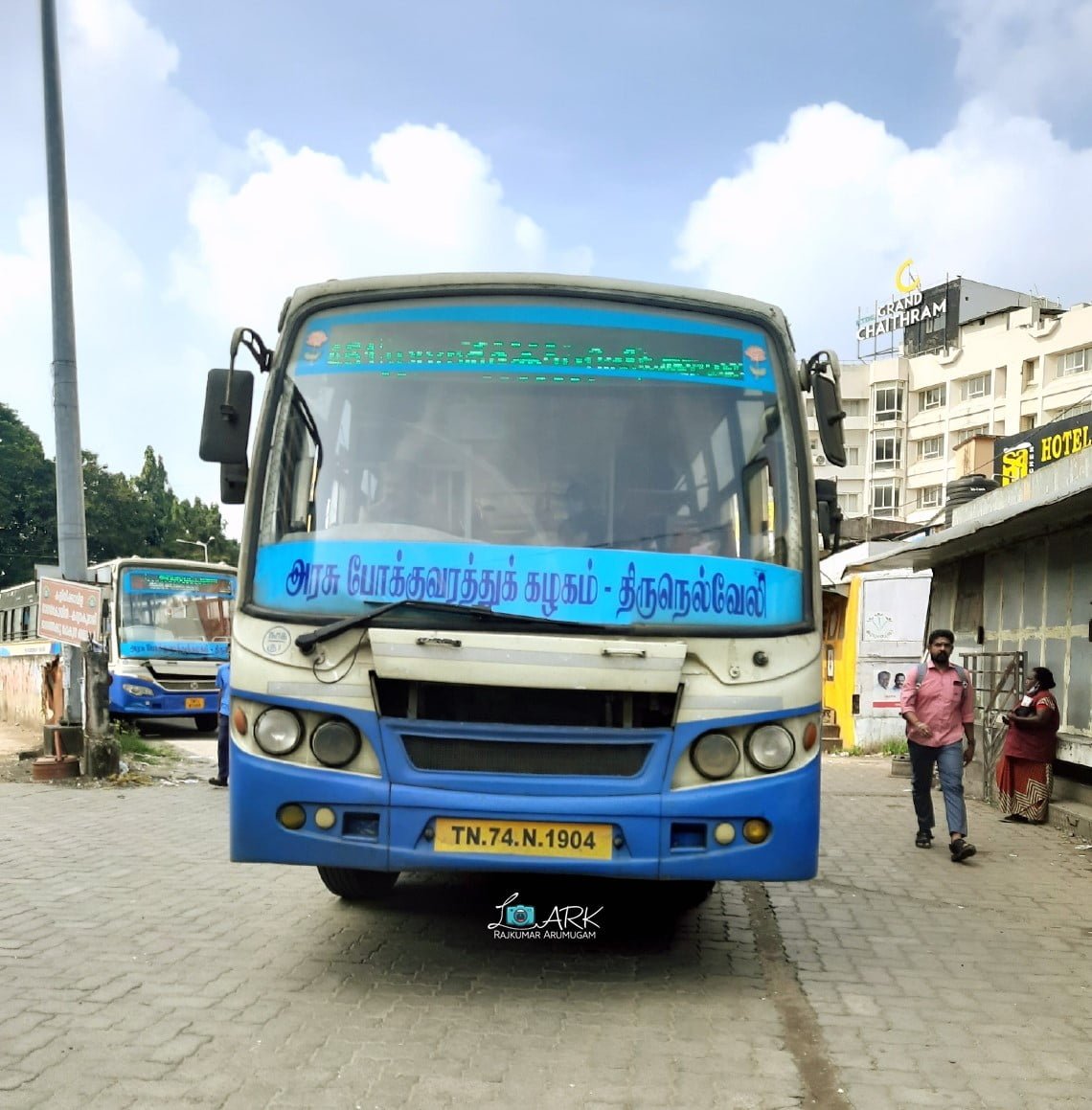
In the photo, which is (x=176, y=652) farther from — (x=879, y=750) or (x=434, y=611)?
(x=434, y=611)

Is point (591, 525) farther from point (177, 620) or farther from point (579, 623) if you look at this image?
point (177, 620)

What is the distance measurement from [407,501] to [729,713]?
1.50 meters

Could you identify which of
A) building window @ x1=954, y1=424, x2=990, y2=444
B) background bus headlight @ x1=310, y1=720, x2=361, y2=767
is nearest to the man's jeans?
background bus headlight @ x1=310, y1=720, x2=361, y2=767

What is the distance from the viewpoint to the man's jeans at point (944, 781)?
915 cm

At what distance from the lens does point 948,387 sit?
68.2 metres

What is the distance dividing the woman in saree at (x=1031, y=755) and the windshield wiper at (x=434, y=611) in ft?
22.4

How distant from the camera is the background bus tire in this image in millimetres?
6531

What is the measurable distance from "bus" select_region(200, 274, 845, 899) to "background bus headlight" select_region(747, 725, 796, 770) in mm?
11

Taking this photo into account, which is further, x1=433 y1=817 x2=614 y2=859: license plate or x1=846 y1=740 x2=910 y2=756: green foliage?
x1=846 y1=740 x2=910 y2=756: green foliage

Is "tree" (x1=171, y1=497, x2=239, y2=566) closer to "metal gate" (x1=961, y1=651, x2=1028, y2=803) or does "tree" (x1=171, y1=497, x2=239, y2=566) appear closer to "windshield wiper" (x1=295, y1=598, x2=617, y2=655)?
"metal gate" (x1=961, y1=651, x2=1028, y2=803)

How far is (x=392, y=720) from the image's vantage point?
488 centimetres

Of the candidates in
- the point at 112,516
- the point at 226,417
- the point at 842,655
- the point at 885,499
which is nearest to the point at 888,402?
the point at 885,499

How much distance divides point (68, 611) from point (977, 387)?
6072cm

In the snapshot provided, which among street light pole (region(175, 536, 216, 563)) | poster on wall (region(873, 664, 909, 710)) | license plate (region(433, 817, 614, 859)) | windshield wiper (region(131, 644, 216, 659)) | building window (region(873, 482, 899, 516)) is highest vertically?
building window (region(873, 482, 899, 516))
